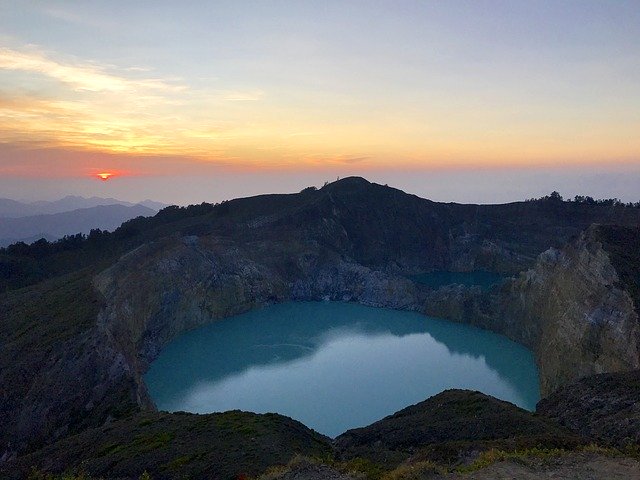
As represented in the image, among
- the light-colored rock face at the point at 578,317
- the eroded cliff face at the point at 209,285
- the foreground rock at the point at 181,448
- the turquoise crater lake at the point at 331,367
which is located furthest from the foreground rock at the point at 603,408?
the eroded cliff face at the point at 209,285

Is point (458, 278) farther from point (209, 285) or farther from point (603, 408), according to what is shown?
point (603, 408)

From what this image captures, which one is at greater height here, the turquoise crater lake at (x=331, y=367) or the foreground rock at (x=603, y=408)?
the foreground rock at (x=603, y=408)

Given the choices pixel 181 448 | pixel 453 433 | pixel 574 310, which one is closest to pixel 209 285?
pixel 574 310

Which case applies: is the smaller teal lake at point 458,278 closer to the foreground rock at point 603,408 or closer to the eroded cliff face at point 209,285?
the eroded cliff face at point 209,285

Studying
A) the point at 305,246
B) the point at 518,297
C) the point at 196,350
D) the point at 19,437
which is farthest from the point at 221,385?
the point at 305,246

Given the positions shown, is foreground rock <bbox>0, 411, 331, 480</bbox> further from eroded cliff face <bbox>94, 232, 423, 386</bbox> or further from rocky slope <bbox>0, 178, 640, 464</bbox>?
eroded cliff face <bbox>94, 232, 423, 386</bbox>

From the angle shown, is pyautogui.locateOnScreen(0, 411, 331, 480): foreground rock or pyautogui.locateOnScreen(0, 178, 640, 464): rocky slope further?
pyautogui.locateOnScreen(0, 178, 640, 464): rocky slope

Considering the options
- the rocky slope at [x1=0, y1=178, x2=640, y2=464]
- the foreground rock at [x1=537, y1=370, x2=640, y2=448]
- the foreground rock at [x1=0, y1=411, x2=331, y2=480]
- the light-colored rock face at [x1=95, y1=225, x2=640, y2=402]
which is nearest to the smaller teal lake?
the rocky slope at [x1=0, y1=178, x2=640, y2=464]
